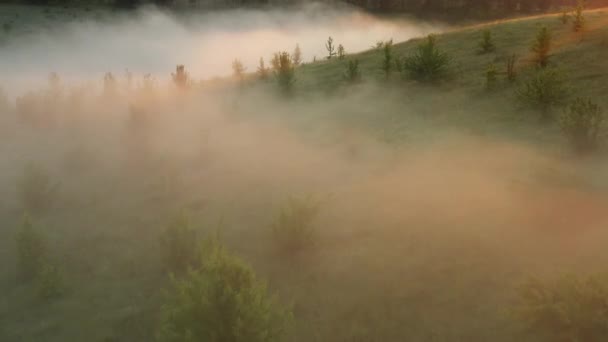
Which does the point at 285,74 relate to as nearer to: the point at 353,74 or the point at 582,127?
the point at 353,74

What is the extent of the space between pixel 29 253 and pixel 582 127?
28.1 ft

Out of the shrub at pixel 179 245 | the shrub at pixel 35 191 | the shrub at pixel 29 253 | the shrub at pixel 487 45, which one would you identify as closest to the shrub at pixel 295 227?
the shrub at pixel 179 245

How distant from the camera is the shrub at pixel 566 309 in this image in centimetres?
526

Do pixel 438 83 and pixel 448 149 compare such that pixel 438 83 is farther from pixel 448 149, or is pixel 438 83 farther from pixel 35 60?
pixel 35 60

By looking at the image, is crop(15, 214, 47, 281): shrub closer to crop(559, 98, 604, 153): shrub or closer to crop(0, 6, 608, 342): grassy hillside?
crop(0, 6, 608, 342): grassy hillside

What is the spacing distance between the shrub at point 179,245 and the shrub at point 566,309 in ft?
14.3

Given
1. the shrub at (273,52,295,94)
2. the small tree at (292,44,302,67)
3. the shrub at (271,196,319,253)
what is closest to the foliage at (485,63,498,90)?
the shrub at (273,52,295,94)

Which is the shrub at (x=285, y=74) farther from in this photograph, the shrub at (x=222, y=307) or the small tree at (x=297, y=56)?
the shrub at (x=222, y=307)

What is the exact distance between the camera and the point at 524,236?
290 inches

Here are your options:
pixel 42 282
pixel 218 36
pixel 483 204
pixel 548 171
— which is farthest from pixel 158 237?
pixel 218 36

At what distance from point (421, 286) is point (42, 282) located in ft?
16.0

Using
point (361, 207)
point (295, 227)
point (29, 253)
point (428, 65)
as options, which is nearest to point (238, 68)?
point (428, 65)

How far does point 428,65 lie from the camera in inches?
607

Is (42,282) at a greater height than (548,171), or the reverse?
(548,171)
